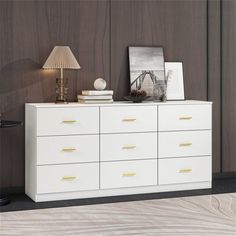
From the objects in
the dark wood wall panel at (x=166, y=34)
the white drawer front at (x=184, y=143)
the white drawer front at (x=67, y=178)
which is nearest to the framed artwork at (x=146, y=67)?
the dark wood wall panel at (x=166, y=34)

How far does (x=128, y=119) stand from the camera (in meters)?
5.17

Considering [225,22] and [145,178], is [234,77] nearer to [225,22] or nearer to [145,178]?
[225,22]

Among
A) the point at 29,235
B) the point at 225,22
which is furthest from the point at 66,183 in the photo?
the point at 225,22

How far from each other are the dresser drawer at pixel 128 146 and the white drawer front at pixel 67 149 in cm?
9

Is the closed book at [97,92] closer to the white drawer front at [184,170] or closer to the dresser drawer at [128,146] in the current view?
the dresser drawer at [128,146]

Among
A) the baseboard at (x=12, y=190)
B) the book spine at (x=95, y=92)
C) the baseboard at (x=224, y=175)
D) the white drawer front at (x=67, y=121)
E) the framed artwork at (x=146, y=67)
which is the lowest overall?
the baseboard at (x=12, y=190)

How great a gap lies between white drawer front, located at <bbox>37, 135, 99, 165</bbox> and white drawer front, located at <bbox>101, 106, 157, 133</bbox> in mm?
168

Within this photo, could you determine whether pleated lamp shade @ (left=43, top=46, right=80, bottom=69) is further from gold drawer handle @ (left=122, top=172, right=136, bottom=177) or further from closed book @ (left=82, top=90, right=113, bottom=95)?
gold drawer handle @ (left=122, top=172, right=136, bottom=177)

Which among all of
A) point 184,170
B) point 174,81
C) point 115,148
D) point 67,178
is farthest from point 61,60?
point 184,170

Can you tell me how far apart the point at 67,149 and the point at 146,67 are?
1242 millimetres

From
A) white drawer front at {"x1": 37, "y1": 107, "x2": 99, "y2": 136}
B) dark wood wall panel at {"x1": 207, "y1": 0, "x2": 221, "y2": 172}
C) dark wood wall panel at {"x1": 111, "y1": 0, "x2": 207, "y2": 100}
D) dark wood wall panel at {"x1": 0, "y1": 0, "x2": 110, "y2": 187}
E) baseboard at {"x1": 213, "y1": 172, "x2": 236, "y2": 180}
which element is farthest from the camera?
baseboard at {"x1": 213, "y1": 172, "x2": 236, "y2": 180}

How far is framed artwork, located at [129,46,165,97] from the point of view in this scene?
5.60 metres

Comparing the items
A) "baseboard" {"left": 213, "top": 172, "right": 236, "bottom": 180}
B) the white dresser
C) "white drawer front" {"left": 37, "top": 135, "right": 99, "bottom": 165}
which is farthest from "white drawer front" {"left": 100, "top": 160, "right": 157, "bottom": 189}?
"baseboard" {"left": 213, "top": 172, "right": 236, "bottom": 180}

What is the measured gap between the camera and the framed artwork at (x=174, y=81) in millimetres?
5773
